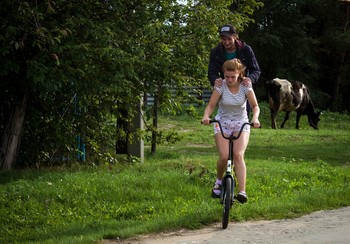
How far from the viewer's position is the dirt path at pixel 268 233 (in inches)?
278

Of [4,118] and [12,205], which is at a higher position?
[4,118]

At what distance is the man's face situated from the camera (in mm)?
8406

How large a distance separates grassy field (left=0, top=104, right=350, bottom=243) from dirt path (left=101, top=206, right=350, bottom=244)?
0.84 feet

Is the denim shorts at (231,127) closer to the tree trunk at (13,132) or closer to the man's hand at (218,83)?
the man's hand at (218,83)

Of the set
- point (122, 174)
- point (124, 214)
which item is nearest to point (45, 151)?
point (122, 174)

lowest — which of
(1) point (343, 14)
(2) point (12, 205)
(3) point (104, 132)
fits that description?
(2) point (12, 205)

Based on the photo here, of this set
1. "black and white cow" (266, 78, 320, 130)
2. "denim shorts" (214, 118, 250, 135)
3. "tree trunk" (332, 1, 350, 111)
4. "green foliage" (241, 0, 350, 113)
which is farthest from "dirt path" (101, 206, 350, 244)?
"tree trunk" (332, 1, 350, 111)

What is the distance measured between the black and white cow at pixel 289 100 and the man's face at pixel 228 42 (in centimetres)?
1897

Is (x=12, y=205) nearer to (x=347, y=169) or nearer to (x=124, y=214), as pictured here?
(x=124, y=214)

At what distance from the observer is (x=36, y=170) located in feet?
39.6

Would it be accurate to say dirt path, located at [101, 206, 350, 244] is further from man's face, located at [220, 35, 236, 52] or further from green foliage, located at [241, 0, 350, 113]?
green foliage, located at [241, 0, 350, 113]

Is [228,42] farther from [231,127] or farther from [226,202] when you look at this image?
[226,202]

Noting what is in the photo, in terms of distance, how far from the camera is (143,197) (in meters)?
9.98

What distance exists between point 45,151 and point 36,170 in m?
0.76
